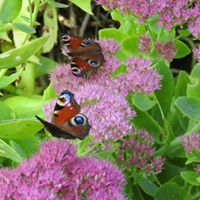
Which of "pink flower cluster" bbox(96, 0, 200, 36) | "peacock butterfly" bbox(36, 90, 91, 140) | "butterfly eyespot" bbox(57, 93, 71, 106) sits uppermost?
"butterfly eyespot" bbox(57, 93, 71, 106)

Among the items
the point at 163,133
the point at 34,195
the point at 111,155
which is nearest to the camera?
the point at 34,195

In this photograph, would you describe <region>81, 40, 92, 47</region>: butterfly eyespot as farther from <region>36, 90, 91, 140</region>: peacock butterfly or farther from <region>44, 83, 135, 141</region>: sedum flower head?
<region>36, 90, 91, 140</region>: peacock butterfly

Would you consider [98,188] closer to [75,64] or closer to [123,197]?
[123,197]

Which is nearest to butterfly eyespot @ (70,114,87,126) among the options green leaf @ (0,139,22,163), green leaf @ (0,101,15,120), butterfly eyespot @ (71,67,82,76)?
green leaf @ (0,139,22,163)

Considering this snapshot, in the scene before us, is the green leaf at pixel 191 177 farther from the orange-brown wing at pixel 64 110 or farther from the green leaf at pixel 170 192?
the orange-brown wing at pixel 64 110

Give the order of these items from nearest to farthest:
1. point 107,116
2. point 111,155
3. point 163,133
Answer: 1. point 107,116
2. point 111,155
3. point 163,133

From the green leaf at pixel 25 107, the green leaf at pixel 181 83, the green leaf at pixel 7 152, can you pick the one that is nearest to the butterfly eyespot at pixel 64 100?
the green leaf at pixel 7 152

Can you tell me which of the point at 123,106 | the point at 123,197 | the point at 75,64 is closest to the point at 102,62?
the point at 75,64
